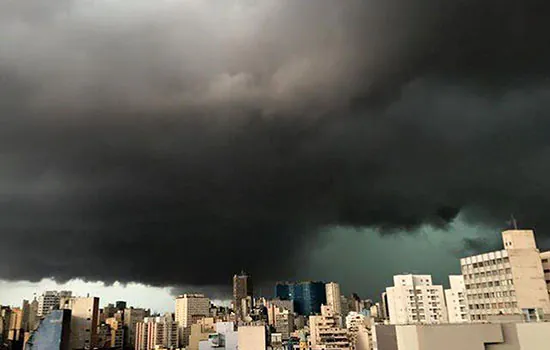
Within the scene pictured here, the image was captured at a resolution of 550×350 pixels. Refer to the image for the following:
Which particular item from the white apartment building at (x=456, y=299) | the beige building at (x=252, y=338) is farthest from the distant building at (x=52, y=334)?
the white apartment building at (x=456, y=299)

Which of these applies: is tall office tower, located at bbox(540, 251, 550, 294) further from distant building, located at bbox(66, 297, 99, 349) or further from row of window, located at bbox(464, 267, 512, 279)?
distant building, located at bbox(66, 297, 99, 349)

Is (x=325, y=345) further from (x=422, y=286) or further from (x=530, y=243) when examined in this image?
(x=530, y=243)

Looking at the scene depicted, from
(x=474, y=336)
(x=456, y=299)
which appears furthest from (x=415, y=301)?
(x=474, y=336)

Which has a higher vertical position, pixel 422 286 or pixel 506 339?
pixel 422 286

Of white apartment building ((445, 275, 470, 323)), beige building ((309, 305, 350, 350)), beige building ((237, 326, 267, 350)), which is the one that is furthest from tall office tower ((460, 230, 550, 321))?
beige building ((309, 305, 350, 350))

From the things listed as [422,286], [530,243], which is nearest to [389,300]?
[422,286]

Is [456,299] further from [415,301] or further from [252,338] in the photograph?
[252,338]
